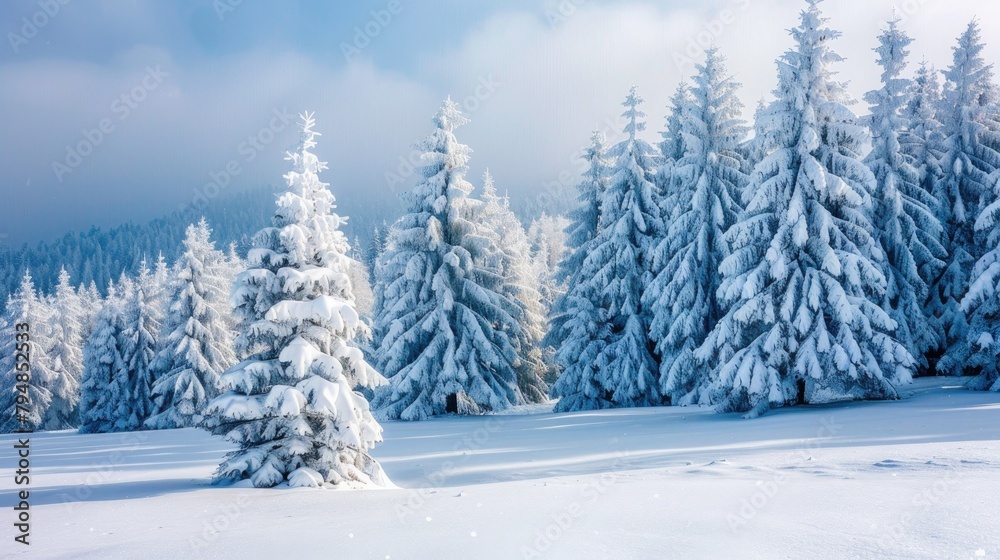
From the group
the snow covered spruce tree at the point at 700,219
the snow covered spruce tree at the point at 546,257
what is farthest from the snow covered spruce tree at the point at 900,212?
the snow covered spruce tree at the point at 546,257

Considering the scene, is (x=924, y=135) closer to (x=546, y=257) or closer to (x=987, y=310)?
(x=987, y=310)

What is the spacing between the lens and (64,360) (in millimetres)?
52156

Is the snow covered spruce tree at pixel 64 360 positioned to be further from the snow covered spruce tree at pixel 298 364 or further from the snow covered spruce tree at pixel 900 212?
the snow covered spruce tree at pixel 900 212

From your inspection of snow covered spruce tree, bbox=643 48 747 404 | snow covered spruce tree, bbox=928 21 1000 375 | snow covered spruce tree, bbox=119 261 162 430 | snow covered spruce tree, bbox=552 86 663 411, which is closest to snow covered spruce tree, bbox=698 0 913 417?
snow covered spruce tree, bbox=643 48 747 404

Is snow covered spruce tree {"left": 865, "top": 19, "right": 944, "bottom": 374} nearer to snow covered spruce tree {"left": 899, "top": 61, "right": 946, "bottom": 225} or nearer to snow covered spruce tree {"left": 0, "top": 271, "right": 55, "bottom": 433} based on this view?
snow covered spruce tree {"left": 899, "top": 61, "right": 946, "bottom": 225}

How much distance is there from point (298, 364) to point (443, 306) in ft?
50.3

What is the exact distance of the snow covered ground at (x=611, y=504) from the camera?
222 inches

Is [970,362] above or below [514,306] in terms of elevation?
below

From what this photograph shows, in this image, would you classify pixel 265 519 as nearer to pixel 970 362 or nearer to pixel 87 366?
pixel 970 362

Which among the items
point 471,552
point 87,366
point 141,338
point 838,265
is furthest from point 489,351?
point 87,366

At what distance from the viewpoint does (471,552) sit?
5.62m

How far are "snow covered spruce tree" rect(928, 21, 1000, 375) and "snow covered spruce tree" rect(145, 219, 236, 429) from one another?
34.9m

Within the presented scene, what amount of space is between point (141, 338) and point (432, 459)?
106 feet

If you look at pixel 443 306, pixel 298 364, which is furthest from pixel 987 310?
pixel 298 364
